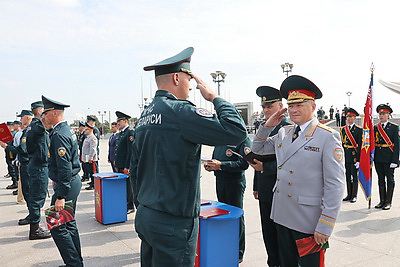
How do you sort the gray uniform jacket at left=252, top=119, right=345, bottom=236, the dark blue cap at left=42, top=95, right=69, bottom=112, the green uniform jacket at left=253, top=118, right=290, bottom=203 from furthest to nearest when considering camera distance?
the dark blue cap at left=42, top=95, right=69, bottom=112 → the green uniform jacket at left=253, top=118, right=290, bottom=203 → the gray uniform jacket at left=252, top=119, right=345, bottom=236

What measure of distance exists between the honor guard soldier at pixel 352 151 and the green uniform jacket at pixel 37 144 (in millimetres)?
6183

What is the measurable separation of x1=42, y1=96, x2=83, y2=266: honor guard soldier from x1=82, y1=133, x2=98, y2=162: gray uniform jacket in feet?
18.6

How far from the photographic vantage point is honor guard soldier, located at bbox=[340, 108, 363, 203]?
7066 mm

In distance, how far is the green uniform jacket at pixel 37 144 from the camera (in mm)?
5004

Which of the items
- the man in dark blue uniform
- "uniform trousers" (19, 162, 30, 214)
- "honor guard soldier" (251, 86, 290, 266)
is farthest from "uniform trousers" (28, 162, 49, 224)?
"honor guard soldier" (251, 86, 290, 266)

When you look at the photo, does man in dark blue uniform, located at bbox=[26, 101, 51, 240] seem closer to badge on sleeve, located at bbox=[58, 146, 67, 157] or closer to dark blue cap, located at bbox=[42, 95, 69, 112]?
dark blue cap, located at bbox=[42, 95, 69, 112]

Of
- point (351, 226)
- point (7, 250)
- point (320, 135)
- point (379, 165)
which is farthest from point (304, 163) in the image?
point (379, 165)

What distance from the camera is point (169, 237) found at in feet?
6.41

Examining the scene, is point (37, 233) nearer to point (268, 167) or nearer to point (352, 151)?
point (268, 167)

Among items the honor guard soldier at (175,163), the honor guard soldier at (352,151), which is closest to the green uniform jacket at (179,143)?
the honor guard soldier at (175,163)

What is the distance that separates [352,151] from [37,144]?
6.41 metres

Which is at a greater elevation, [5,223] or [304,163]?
[304,163]

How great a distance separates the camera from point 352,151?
726 cm

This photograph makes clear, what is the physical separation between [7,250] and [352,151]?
687 cm
